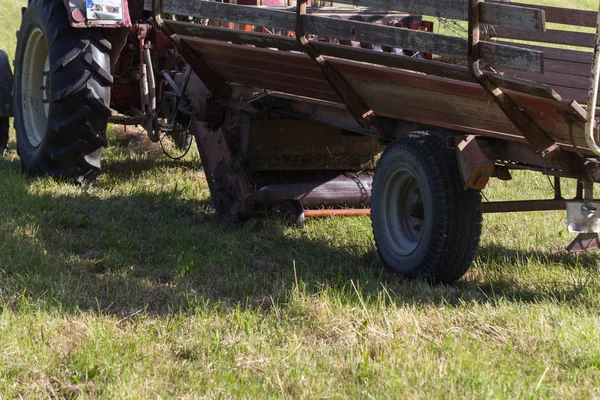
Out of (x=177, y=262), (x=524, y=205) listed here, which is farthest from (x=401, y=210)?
(x=177, y=262)

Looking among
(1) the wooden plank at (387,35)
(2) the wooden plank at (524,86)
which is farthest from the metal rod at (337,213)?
(2) the wooden plank at (524,86)

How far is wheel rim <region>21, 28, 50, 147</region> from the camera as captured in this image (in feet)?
24.0

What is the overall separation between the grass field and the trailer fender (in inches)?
49.2

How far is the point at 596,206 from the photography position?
13.4 feet

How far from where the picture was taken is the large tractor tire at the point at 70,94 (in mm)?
6520

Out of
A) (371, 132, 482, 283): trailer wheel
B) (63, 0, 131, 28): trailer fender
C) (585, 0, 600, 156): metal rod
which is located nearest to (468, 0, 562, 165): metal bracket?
(585, 0, 600, 156): metal rod

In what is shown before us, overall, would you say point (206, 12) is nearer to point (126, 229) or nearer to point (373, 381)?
point (126, 229)

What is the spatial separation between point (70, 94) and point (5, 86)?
1982 millimetres

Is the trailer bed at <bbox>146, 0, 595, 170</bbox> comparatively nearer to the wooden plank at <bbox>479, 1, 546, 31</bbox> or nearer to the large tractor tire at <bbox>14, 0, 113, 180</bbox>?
the wooden plank at <bbox>479, 1, 546, 31</bbox>

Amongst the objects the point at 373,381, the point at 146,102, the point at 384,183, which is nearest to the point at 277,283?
the point at 384,183

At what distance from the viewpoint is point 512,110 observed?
3.98 meters

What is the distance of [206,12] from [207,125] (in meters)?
1.21

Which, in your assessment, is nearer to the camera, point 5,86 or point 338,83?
point 338,83

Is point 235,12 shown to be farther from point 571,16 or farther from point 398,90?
point 571,16
